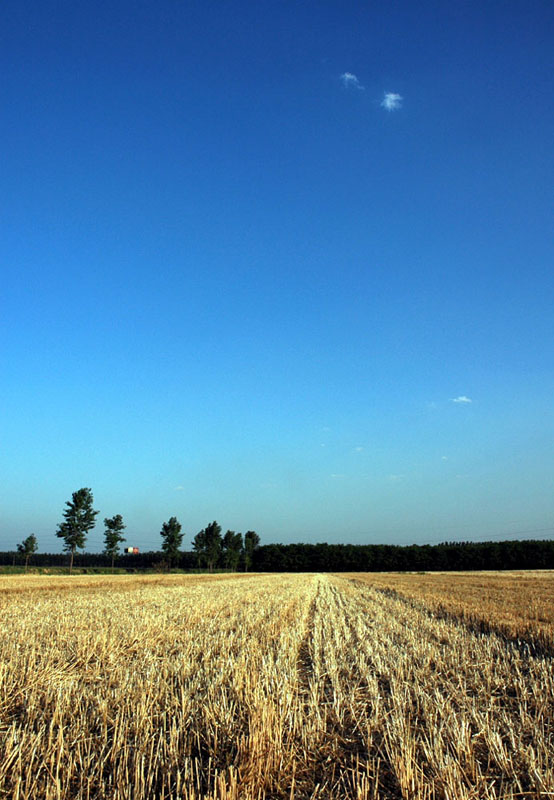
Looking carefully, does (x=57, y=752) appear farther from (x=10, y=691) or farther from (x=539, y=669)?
(x=539, y=669)

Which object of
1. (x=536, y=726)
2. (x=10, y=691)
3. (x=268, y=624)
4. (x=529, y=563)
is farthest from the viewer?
(x=529, y=563)

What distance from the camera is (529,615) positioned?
1227 centimetres

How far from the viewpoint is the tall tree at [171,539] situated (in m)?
93.3

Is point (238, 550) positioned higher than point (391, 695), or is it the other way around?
point (391, 695)

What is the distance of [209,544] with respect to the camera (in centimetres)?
10531

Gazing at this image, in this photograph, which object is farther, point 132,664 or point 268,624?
point 268,624

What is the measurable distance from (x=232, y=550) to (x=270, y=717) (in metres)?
115

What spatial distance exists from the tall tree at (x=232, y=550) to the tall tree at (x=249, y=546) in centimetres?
315

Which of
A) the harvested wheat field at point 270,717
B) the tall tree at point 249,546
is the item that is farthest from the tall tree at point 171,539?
the harvested wheat field at point 270,717

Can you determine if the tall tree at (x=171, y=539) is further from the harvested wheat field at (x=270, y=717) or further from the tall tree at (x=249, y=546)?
the harvested wheat field at (x=270, y=717)

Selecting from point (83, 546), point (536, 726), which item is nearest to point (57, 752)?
point (536, 726)

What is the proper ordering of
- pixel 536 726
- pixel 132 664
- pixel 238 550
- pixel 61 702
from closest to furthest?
pixel 536 726, pixel 61 702, pixel 132 664, pixel 238 550

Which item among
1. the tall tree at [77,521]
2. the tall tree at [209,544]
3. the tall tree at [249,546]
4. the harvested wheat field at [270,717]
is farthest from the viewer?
the tall tree at [249,546]

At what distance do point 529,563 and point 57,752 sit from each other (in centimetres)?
12140
